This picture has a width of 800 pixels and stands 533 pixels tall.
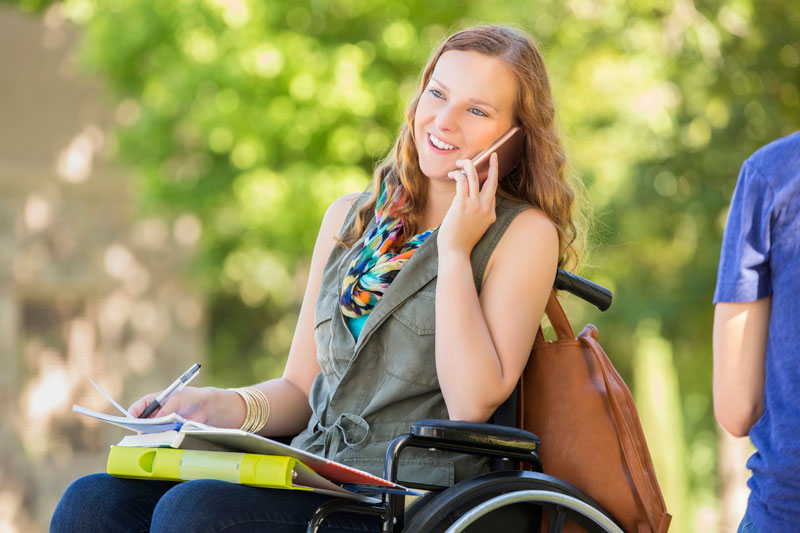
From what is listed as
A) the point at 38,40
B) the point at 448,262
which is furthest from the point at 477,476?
the point at 38,40

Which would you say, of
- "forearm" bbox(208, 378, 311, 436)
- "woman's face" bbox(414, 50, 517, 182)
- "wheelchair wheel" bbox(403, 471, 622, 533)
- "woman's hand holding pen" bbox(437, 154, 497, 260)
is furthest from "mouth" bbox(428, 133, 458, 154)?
"wheelchair wheel" bbox(403, 471, 622, 533)

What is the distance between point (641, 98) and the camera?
27.0ft

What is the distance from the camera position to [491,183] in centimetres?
226

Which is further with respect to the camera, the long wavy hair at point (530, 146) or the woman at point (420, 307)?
the long wavy hair at point (530, 146)

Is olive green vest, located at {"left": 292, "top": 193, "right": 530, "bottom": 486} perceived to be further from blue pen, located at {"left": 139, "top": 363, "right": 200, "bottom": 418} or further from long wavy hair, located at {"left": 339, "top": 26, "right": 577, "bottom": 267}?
blue pen, located at {"left": 139, "top": 363, "right": 200, "bottom": 418}

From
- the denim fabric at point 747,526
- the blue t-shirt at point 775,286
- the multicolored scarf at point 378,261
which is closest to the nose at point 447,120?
the multicolored scarf at point 378,261

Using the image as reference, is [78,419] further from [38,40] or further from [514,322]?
[514,322]

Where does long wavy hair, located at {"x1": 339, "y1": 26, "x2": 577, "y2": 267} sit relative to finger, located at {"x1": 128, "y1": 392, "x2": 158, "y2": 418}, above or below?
above

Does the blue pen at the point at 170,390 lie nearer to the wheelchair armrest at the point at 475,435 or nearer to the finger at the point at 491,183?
the wheelchair armrest at the point at 475,435

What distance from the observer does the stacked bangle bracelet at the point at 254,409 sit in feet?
7.99

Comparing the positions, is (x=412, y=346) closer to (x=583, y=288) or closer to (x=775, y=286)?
(x=583, y=288)

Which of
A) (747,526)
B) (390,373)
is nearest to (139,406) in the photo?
(390,373)

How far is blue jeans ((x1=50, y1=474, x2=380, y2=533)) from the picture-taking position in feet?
6.13

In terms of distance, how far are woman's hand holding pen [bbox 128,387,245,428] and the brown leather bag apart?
68 centimetres
